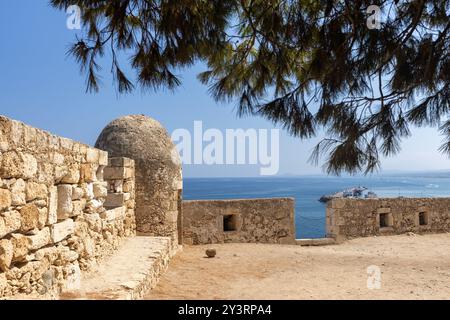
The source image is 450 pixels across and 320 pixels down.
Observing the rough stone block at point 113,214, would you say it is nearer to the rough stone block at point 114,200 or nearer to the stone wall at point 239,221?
the rough stone block at point 114,200

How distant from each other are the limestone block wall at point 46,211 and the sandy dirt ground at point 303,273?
1328mm

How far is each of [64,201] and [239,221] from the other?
619 centimetres

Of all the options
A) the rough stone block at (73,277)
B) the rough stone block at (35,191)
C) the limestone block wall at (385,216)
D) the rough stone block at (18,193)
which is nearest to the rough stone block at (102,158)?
the rough stone block at (73,277)

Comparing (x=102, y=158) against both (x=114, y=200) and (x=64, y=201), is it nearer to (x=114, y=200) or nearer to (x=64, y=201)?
(x=64, y=201)

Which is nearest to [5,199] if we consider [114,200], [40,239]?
[40,239]

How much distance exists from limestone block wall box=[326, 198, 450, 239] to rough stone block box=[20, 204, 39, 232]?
8.74 metres

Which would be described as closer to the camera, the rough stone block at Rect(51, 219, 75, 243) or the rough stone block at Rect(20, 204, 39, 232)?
the rough stone block at Rect(20, 204, 39, 232)

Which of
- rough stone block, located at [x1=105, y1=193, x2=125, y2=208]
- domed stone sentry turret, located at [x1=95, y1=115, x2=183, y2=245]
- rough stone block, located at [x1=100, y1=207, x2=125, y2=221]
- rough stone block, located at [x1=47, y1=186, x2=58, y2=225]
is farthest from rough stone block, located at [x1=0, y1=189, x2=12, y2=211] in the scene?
domed stone sentry turret, located at [x1=95, y1=115, x2=183, y2=245]

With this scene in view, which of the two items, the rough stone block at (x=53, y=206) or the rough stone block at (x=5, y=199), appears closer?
the rough stone block at (x=5, y=199)

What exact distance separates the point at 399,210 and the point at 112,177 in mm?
8132

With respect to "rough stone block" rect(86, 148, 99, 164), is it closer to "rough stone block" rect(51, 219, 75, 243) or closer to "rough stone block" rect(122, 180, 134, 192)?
"rough stone block" rect(51, 219, 75, 243)

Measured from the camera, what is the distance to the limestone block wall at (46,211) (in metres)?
2.63

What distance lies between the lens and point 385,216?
1152 cm

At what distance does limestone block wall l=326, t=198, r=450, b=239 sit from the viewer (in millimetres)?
10766
